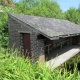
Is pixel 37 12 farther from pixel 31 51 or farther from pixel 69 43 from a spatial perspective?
pixel 31 51

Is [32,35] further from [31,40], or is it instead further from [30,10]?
[30,10]

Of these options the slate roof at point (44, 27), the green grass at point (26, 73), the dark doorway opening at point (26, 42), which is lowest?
the dark doorway opening at point (26, 42)

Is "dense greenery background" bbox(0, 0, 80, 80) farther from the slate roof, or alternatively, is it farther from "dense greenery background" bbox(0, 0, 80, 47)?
the slate roof

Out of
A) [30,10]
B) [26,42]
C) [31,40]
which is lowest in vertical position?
[26,42]

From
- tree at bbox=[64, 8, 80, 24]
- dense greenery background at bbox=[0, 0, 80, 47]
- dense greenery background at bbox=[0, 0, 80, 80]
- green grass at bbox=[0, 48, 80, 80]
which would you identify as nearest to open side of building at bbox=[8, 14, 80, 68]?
dense greenery background at bbox=[0, 0, 80, 80]

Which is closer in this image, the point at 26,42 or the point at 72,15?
the point at 26,42

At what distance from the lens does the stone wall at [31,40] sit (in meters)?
14.0

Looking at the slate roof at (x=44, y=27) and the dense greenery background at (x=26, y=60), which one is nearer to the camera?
the dense greenery background at (x=26, y=60)

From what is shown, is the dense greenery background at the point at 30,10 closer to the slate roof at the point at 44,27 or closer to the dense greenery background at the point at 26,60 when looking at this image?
the dense greenery background at the point at 26,60

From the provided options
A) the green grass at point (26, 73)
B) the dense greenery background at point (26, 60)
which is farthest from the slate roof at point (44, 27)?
the green grass at point (26, 73)

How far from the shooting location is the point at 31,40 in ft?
47.2

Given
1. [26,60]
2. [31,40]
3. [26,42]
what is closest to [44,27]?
[31,40]

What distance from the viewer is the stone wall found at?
45.9ft

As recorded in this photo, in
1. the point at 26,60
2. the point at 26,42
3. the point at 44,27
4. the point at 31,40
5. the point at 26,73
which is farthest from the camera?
the point at 26,42
